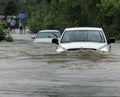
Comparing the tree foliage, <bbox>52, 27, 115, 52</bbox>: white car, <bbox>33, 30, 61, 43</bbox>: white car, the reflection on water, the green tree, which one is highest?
the reflection on water

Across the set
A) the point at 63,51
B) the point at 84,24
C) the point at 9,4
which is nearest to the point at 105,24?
the point at 84,24

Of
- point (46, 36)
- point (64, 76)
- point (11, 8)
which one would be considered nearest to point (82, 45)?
point (64, 76)

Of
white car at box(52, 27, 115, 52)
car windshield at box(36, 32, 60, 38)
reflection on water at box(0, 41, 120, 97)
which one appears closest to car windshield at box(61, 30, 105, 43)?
white car at box(52, 27, 115, 52)

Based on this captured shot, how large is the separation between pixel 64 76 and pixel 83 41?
5.92 m

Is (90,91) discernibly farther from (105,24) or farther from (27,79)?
(105,24)

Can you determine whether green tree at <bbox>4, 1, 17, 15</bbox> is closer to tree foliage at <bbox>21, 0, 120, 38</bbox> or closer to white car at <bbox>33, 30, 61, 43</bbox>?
tree foliage at <bbox>21, 0, 120, 38</bbox>

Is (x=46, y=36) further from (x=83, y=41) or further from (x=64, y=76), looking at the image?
(x=64, y=76)

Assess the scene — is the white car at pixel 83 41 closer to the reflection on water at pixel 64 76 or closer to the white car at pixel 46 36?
the reflection on water at pixel 64 76

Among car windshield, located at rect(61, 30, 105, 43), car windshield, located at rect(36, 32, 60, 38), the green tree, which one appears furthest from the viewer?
Result: the green tree

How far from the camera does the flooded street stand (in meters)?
9.52

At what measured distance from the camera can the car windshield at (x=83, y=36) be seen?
1791 centimetres

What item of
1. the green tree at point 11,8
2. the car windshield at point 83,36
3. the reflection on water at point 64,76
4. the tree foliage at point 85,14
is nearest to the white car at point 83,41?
the car windshield at point 83,36

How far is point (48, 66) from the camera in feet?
46.6

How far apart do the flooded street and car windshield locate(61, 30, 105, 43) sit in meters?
1.14
